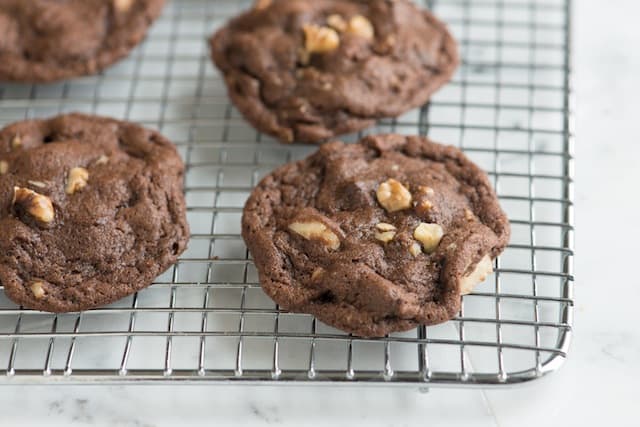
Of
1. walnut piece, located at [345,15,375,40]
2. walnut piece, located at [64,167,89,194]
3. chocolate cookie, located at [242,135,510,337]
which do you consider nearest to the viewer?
chocolate cookie, located at [242,135,510,337]

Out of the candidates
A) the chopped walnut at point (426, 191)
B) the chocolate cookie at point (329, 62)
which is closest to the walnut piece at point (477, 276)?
the chopped walnut at point (426, 191)

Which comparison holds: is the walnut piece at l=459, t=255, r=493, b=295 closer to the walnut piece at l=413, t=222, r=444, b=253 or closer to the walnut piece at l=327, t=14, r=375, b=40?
the walnut piece at l=413, t=222, r=444, b=253

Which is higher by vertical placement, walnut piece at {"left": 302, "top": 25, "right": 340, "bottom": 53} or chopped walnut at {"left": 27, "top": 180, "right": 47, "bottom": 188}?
walnut piece at {"left": 302, "top": 25, "right": 340, "bottom": 53}

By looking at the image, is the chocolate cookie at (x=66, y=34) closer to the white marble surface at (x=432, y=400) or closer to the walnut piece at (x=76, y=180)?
the walnut piece at (x=76, y=180)

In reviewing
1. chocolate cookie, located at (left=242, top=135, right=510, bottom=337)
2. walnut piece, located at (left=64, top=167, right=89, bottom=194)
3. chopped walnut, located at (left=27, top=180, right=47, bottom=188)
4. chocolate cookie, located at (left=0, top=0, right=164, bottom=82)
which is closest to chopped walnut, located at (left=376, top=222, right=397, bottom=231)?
chocolate cookie, located at (left=242, top=135, right=510, bottom=337)

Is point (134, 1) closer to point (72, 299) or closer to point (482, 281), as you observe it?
point (72, 299)

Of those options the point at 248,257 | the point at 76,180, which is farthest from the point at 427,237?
the point at 76,180
